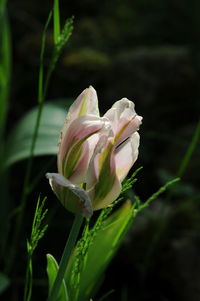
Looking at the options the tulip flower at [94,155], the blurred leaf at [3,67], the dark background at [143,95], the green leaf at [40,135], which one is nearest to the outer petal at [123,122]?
the tulip flower at [94,155]

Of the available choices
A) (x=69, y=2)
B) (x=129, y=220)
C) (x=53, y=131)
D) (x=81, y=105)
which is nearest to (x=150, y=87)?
(x=53, y=131)

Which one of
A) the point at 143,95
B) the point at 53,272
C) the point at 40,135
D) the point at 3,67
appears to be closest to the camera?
the point at 53,272

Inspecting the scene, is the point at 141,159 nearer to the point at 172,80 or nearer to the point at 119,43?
the point at 172,80

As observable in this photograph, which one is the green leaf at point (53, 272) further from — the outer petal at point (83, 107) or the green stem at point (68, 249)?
the outer petal at point (83, 107)

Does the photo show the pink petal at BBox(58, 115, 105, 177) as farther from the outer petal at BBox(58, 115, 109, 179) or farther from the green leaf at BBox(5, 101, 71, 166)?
the green leaf at BBox(5, 101, 71, 166)

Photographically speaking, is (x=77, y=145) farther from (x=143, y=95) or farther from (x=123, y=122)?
(x=143, y=95)

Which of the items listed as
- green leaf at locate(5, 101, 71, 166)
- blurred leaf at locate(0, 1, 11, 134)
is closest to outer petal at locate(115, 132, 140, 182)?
green leaf at locate(5, 101, 71, 166)

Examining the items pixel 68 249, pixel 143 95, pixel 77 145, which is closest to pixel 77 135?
pixel 77 145
